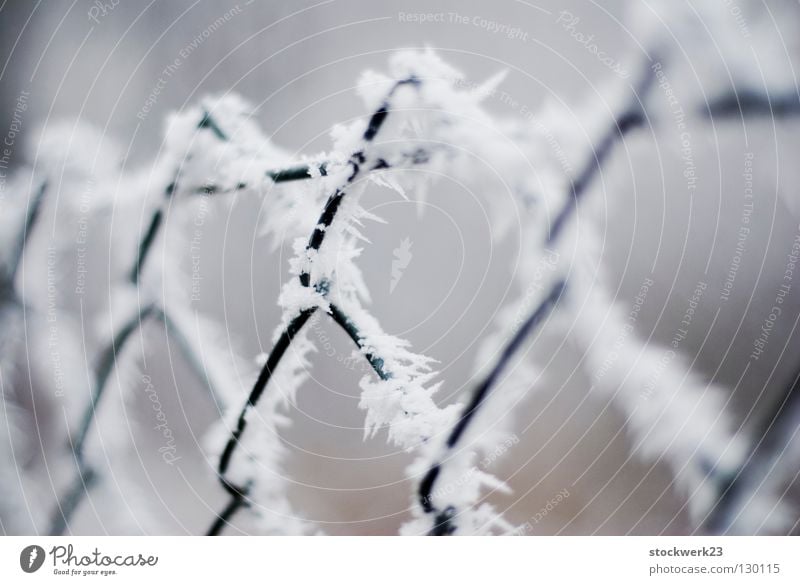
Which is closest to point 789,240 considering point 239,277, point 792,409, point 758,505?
point 792,409

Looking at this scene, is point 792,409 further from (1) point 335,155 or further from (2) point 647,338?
(1) point 335,155

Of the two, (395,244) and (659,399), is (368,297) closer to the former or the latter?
(395,244)
